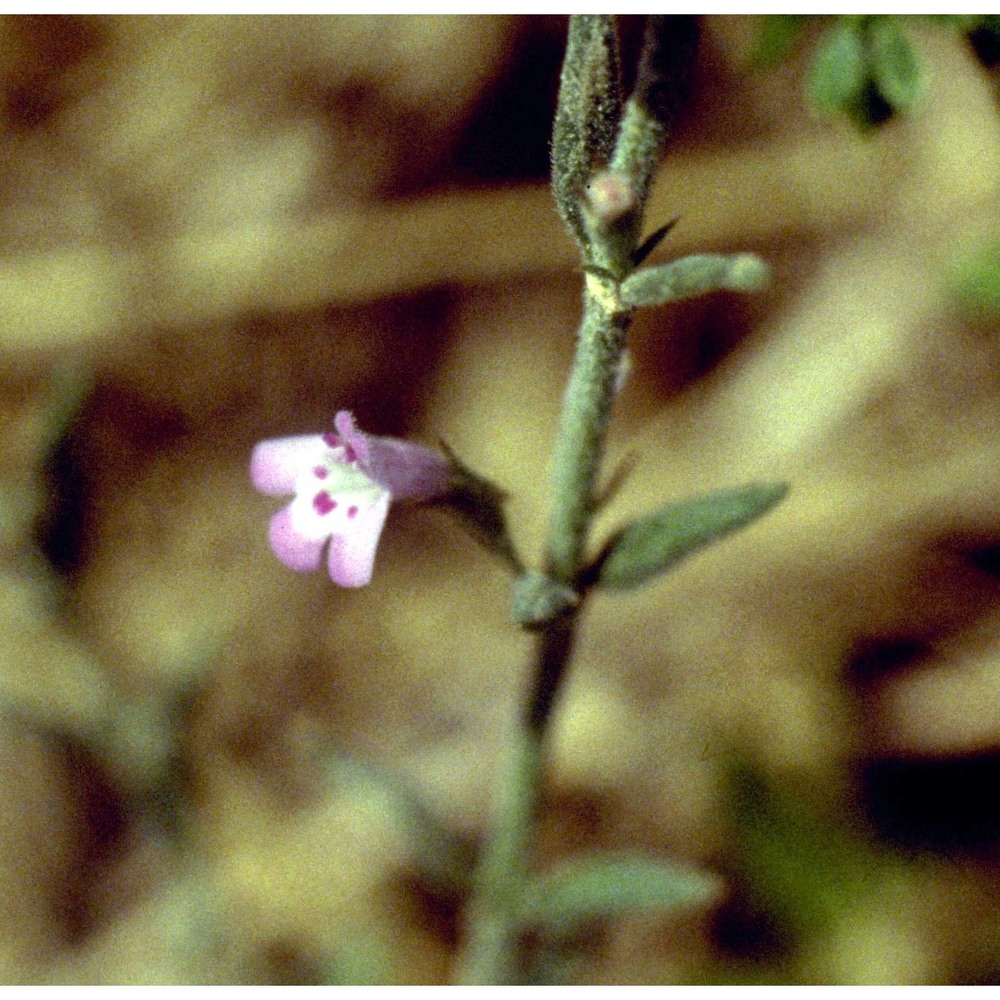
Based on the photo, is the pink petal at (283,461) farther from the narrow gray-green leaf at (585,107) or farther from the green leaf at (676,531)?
the narrow gray-green leaf at (585,107)

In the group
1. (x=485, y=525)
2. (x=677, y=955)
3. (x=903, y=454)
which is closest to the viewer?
(x=485, y=525)

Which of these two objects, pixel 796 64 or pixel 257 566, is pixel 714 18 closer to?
pixel 796 64

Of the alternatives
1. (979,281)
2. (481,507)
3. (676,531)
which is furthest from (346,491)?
(979,281)

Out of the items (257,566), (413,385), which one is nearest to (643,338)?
(413,385)

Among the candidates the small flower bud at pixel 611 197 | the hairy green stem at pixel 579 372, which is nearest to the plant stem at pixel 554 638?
the hairy green stem at pixel 579 372

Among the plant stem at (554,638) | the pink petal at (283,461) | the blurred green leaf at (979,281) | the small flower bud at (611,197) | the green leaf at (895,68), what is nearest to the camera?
the small flower bud at (611,197)

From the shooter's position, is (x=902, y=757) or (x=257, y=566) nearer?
(x=902, y=757)
